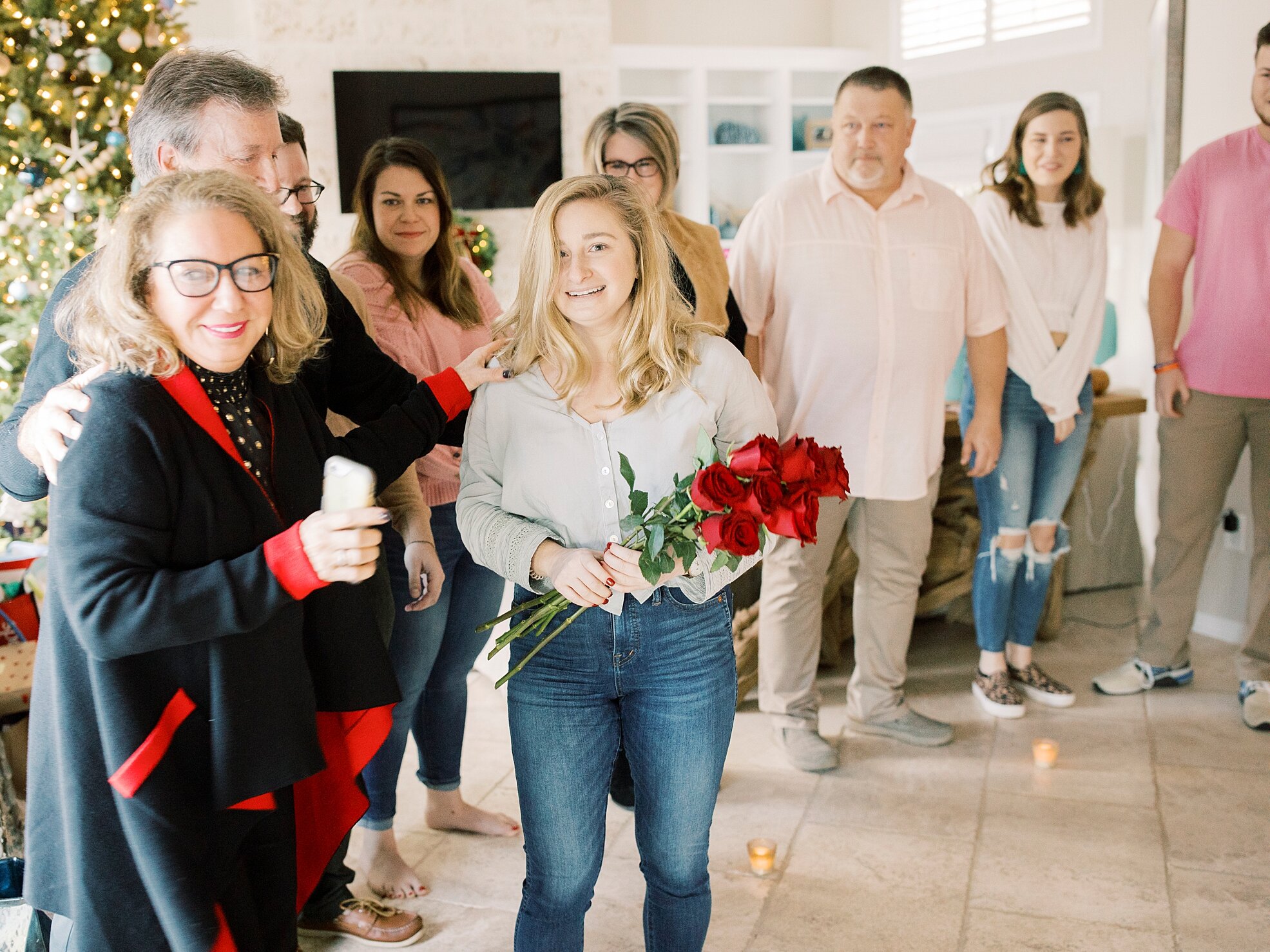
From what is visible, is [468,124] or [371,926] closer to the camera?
[371,926]

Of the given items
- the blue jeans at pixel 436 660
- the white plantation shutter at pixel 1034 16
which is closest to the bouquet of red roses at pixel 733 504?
the blue jeans at pixel 436 660

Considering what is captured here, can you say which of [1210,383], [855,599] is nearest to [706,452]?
[855,599]

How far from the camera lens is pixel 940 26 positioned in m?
6.86

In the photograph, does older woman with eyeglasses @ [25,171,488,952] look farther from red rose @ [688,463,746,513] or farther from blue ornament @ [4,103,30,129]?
blue ornament @ [4,103,30,129]

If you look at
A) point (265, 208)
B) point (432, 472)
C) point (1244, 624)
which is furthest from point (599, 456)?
point (1244, 624)

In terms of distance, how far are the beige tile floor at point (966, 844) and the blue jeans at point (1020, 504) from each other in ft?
0.97

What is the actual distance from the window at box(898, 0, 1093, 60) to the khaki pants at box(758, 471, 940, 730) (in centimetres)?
463

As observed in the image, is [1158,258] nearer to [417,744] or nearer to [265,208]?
[417,744]

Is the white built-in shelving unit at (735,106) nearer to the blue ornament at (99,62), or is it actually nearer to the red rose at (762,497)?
the blue ornament at (99,62)

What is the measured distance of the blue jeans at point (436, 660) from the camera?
7.12 feet

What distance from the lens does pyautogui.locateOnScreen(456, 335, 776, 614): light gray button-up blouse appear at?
162cm

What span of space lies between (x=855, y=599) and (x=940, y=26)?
17.2 feet

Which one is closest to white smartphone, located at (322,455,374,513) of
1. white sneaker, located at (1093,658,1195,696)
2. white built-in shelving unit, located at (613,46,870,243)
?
white sneaker, located at (1093,658,1195,696)

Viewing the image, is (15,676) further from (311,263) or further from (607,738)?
(607,738)
